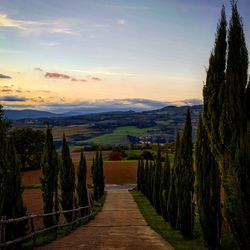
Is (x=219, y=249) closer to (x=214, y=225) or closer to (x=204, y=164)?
(x=214, y=225)

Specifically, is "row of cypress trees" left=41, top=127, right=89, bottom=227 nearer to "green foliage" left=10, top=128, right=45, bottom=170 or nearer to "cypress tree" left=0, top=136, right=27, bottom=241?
"cypress tree" left=0, top=136, right=27, bottom=241

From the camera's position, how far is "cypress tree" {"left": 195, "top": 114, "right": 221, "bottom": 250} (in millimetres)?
14297

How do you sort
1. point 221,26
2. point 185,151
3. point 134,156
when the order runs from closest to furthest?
point 221,26, point 185,151, point 134,156

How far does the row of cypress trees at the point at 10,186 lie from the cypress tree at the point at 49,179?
741 centimetres

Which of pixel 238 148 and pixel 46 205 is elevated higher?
pixel 238 148

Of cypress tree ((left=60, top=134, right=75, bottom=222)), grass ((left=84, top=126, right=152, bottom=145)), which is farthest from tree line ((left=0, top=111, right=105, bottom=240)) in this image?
grass ((left=84, top=126, right=152, bottom=145))

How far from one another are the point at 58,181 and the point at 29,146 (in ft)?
174

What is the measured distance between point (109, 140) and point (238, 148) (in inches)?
6325

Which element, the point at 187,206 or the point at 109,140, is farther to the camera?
the point at 109,140

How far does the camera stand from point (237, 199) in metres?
9.82

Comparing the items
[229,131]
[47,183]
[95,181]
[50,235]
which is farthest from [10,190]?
[95,181]

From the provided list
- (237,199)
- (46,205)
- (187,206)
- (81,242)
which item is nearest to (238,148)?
(237,199)

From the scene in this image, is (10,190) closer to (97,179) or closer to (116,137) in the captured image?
(97,179)

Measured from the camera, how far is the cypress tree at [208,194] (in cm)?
1430
